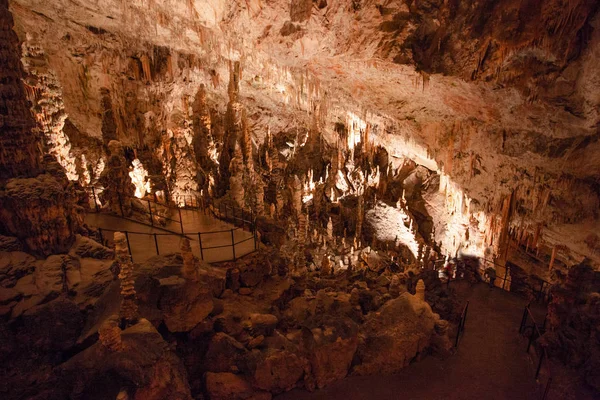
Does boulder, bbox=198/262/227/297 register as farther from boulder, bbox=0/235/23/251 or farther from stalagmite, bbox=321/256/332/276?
stalagmite, bbox=321/256/332/276

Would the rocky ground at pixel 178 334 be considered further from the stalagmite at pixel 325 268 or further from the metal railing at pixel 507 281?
the metal railing at pixel 507 281

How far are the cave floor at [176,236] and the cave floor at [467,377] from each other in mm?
3003

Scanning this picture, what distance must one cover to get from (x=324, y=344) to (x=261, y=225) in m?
4.54

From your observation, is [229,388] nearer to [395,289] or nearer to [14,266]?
[14,266]

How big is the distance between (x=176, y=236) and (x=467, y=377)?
19.9 feet

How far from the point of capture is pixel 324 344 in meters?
4.60

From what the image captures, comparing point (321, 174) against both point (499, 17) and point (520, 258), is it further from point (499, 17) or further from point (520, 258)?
point (499, 17)

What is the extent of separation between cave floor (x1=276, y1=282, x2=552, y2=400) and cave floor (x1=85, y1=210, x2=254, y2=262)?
9.85ft

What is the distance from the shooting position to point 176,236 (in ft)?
23.6

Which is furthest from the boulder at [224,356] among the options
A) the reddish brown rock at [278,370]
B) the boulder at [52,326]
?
the boulder at [52,326]

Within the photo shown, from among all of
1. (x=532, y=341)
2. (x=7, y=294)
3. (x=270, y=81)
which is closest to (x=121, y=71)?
(x=270, y=81)

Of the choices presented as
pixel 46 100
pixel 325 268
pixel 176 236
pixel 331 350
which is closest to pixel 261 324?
pixel 331 350

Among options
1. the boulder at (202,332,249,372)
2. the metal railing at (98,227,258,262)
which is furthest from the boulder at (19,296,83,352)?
the metal railing at (98,227,258,262)

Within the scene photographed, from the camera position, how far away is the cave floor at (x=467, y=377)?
454 centimetres
